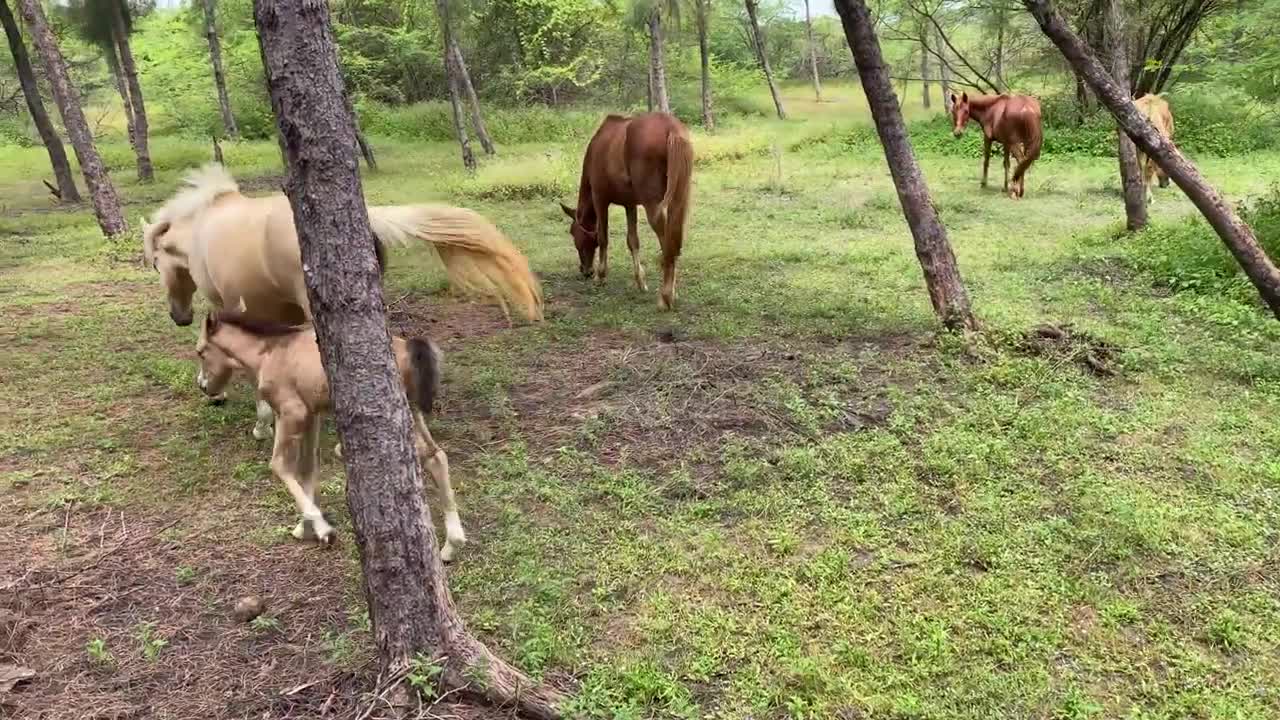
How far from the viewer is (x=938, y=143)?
19.6 meters

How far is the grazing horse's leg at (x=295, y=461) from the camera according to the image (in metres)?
4.01

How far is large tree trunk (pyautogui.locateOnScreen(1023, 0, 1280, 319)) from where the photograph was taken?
570 cm

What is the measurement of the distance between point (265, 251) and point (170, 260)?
4.22ft

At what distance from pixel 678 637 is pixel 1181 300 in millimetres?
6005

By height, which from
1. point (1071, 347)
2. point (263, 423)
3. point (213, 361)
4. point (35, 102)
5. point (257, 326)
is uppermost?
point (35, 102)

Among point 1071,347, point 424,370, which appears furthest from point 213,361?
point 1071,347

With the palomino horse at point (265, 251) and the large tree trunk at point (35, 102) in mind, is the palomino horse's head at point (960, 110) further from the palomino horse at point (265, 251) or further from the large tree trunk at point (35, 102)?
the large tree trunk at point (35, 102)

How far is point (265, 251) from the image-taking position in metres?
5.17

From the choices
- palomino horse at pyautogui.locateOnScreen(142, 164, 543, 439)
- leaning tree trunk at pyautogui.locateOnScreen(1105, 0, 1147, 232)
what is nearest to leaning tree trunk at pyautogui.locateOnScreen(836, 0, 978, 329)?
palomino horse at pyautogui.locateOnScreen(142, 164, 543, 439)

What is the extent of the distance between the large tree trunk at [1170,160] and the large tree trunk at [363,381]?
4.99 m

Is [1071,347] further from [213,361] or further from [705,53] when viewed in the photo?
[705,53]

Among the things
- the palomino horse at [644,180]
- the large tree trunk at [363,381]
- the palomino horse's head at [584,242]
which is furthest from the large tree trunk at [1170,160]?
the large tree trunk at [363,381]

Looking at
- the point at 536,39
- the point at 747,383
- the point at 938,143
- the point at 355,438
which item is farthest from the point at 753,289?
the point at 536,39

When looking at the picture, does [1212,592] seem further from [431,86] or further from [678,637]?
[431,86]
